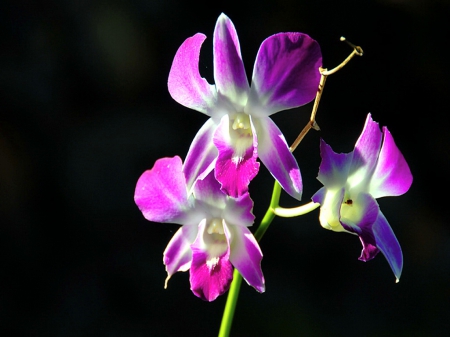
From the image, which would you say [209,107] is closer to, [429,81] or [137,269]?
[137,269]

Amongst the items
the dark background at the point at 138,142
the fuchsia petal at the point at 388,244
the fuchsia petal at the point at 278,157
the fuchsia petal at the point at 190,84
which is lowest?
the dark background at the point at 138,142

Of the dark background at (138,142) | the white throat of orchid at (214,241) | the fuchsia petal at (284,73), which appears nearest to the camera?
the fuchsia petal at (284,73)

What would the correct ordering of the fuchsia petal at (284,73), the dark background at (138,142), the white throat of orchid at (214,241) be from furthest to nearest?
the dark background at (138,142), the white throat of orchid at (214,241), the fuchsia petal at (284,73)

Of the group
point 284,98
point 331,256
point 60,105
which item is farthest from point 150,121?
point 284,98

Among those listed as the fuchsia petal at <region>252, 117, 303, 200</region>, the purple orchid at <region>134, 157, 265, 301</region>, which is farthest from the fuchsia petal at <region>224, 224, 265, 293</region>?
the fuchsia petal at <region>252, 117, 303, 200</region>

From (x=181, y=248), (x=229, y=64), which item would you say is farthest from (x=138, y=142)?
(x=229, y=64)

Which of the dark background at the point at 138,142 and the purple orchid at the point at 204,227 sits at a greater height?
the purple orchid at the point at 204,227

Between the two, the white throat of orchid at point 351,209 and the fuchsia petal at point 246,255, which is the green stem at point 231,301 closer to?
the fuchsia petal at point 246,255

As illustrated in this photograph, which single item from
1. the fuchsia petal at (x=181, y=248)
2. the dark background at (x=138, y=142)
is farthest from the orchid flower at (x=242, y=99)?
the dark background at (x=138, y=142)
